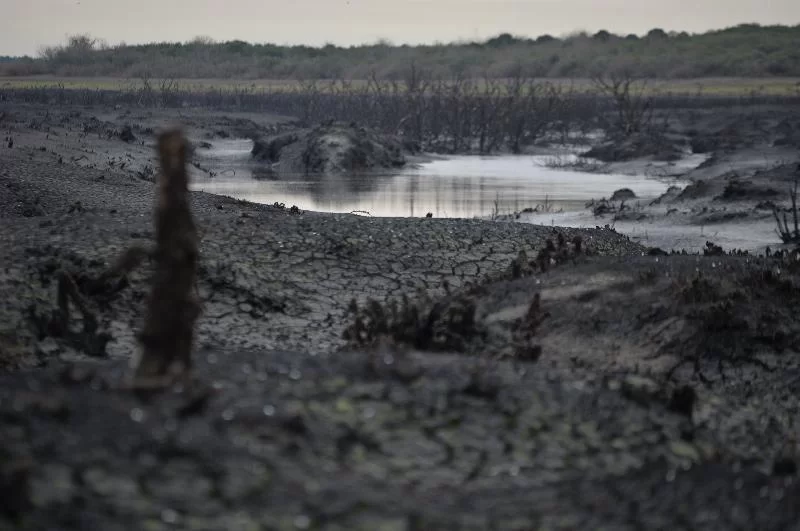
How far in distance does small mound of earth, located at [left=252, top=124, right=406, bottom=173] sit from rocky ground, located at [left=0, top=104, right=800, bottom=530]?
2027 cm

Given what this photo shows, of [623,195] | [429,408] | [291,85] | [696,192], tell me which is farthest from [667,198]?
[291,85]

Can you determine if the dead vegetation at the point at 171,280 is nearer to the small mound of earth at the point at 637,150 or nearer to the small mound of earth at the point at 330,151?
the small mound of earth at the point at 330,151

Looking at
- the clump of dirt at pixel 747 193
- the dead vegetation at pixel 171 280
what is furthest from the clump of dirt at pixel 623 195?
the dead vegetation at pixel 171 280

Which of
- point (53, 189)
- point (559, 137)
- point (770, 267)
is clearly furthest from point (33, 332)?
point (559, 137)

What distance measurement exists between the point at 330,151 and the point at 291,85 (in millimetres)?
49422

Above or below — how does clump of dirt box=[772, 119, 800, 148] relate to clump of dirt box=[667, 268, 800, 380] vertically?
above

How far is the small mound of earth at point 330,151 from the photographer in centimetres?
3080

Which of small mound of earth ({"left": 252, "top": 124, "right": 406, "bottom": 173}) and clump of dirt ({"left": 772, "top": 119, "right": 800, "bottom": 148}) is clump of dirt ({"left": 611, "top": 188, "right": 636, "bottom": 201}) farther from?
clump of dirt ({"left": 772, "top": 119, "right": 800, "bottom": 148})

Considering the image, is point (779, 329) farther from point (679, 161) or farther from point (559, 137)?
point (559, 137)

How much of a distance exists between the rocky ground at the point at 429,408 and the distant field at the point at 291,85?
45749 millimetres

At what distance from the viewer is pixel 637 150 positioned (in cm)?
3522

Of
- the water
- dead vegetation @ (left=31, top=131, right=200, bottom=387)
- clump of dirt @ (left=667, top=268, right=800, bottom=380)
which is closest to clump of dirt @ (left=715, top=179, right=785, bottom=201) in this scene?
the water

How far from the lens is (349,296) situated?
11.0 meters

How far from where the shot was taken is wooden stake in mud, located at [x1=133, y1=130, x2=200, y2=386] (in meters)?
4.43
